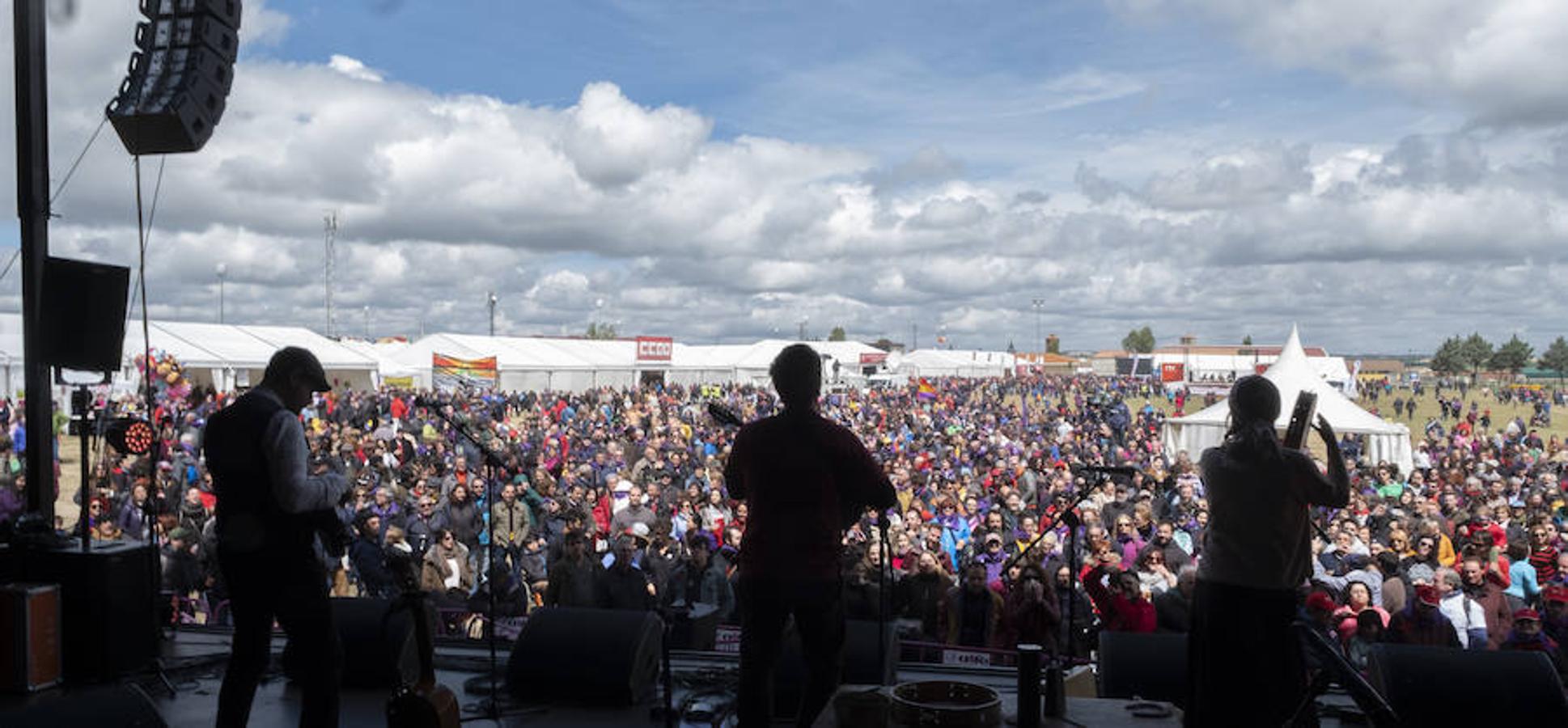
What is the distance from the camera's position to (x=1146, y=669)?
11.5 ft

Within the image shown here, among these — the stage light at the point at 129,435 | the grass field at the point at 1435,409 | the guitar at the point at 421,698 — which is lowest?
the grass field at the point at 1435,409

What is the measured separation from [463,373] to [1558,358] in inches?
2558

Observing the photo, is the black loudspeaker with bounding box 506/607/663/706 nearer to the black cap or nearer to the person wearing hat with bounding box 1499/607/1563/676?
the black cap

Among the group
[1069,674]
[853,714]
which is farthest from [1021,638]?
[853,714]

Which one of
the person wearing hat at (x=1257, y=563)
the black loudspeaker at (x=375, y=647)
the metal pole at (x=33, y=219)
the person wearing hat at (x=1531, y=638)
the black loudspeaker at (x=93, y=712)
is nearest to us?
the black loudspeaker at (x=93, y=712)

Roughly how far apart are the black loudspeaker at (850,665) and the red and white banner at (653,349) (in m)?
30.4

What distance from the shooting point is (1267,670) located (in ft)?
8.48

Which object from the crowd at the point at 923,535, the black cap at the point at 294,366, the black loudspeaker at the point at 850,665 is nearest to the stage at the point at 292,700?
the black loudspeaker at the point at 850,665

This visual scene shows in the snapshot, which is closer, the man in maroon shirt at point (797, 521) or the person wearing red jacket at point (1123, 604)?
the man in maroon shirt at point (797, 521)

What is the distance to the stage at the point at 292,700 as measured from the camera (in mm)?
2527

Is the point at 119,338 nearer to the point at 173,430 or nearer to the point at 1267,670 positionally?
the point at 1267,670

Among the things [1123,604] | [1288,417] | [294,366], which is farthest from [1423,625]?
[1288,417]

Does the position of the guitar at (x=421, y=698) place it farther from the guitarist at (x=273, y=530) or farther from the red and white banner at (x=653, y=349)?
the red and white banner at (x=653, y=349)

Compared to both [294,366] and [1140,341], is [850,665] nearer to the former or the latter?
[294,366]
